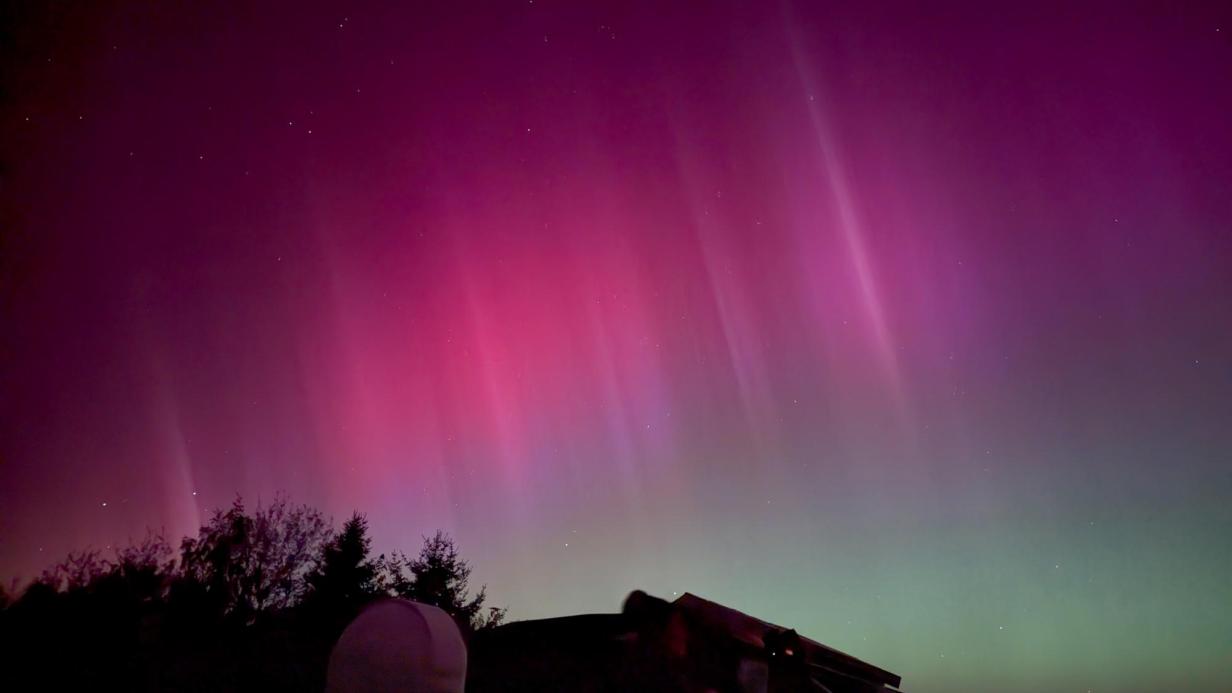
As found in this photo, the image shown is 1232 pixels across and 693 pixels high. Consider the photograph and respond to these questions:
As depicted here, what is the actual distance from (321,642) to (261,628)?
81 cm

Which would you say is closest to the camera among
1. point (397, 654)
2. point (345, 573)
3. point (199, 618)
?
point (397, 654)

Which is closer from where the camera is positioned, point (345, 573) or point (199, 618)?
point (199, 618)

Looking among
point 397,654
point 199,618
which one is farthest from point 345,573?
point 397,654

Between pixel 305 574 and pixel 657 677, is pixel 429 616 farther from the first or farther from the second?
pixel 305 574

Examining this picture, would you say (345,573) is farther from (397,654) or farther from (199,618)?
(397,654)

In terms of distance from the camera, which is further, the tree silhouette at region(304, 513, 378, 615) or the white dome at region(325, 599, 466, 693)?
the tree silhouette at region(304, 513, 378, 615)

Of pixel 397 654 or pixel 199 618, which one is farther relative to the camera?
pixel 199 618

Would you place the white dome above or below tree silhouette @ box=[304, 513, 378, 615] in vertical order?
below

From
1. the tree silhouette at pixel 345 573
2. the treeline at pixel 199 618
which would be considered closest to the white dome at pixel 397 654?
the treeline at pixel 199 618

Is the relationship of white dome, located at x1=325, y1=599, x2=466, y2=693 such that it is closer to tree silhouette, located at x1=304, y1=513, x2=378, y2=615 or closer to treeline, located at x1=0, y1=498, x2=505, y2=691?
treeline, located at x1=0, y1=498, x2=505, y2=691

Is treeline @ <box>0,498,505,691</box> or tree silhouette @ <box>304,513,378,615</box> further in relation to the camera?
tree silhouette @ <box>304,513,378,615</box>

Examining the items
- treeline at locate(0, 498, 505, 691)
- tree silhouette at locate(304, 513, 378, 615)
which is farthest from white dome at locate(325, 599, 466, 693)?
tree silhouette at locate(304, 513, 378, 615)

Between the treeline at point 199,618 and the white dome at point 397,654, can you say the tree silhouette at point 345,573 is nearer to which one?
the treeline at point 199,618

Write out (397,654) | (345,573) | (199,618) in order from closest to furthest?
(397,654), (199,618), (345,573)
